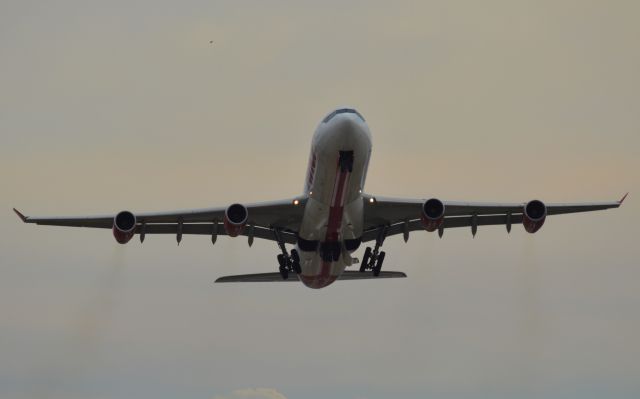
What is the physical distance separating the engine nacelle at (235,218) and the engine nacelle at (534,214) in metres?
10.8

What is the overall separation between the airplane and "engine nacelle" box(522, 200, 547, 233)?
0.13ft

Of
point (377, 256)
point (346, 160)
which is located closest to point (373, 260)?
point (377, 256)

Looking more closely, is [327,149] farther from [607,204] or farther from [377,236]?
[607,204]

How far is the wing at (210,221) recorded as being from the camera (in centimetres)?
4962

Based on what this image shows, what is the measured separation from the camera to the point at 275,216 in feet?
167

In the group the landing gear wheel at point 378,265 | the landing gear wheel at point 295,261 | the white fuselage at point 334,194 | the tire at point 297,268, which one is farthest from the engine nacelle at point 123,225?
the landing gear wheel at point 378,265

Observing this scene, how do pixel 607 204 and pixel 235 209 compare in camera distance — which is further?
pixel 607 204

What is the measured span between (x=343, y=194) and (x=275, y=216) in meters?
4.96

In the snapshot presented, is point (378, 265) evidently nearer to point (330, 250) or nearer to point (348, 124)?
point (330, 250)

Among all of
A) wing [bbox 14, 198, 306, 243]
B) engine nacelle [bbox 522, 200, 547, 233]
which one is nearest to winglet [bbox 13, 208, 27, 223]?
wing [bbox 14, 198, 306, 243]

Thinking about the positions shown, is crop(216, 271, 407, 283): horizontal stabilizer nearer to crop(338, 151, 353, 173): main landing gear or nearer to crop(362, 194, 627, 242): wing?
crop(362, 194, 627, 242): wing

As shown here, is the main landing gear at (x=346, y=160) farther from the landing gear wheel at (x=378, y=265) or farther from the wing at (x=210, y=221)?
the landing gear wheel at (x=378, y=265)

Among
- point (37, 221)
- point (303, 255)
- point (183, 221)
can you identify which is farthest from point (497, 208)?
point (37, 221)

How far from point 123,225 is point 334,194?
841 centimetres
